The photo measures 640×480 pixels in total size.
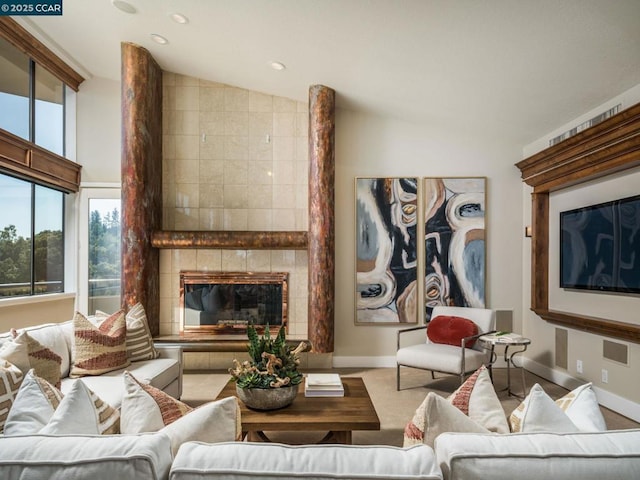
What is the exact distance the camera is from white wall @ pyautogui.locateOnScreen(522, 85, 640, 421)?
3322 mm

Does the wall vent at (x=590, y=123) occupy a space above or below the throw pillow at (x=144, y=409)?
above

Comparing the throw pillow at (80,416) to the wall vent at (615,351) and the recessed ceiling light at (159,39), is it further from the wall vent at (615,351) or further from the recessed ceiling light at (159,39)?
the recessed ceiling light at (159,39)

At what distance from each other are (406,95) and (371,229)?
1.48m

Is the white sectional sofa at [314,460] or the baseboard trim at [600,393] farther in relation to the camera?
the baseboard trim at [600,393]

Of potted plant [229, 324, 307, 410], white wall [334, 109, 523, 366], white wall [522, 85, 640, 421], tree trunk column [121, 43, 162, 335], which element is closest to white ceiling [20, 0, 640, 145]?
white wall [334, 109, 523, 366]

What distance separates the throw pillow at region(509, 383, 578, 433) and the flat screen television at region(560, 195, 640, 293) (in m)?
2.65

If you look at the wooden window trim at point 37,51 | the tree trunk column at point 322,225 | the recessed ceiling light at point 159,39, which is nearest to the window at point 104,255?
the wooden window trim at point 37,51

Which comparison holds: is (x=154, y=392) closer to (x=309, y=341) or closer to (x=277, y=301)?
(x=309, y=341)

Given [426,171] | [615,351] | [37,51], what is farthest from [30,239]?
[615,351]

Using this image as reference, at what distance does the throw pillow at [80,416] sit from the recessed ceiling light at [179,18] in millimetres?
3507

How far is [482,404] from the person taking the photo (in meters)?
1.33

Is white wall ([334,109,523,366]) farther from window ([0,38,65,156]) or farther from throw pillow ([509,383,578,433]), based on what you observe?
throw pillow ([509,383,578,433])

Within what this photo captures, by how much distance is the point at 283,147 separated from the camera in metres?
5.09

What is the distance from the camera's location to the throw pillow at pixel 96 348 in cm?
294
